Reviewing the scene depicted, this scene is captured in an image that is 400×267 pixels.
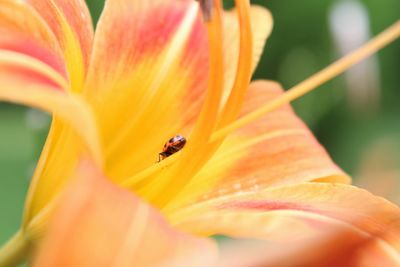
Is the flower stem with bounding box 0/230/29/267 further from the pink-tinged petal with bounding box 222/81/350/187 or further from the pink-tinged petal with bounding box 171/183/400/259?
the pink-tinged petal with bounding box 222/81/350/187

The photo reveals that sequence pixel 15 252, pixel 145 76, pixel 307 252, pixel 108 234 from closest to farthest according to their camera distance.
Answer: pixel 307 252 < pixel 108 234 < pixel 15 252 < pixel 145 76

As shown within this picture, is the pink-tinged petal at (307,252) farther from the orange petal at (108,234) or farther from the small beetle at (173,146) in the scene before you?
the small beetle at (173,146)

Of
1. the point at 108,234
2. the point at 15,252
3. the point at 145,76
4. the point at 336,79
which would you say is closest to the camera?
the point at 108,234

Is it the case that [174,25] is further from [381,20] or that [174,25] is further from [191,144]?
[381,20]

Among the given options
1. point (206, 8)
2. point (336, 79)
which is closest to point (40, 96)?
point (206, 8)

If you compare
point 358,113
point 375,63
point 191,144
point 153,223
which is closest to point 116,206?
point 153,223

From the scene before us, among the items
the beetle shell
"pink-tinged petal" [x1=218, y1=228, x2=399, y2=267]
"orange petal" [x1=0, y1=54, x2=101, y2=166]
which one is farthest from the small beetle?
"pink-tinged petal" [x1=218, y1=228, x2=399, y2=267]

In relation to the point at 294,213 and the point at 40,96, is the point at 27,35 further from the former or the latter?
the point at 294,213
